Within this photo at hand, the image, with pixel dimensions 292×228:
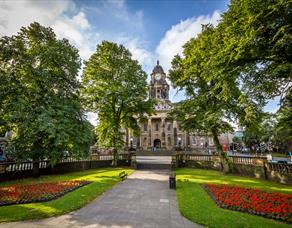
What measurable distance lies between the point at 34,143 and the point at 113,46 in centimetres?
1395

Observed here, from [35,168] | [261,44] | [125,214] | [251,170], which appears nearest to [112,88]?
[35,168]

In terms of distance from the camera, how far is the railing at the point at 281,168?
44.0 ft

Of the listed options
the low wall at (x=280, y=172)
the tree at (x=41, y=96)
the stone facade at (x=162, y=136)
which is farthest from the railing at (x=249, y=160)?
the stone facade at (x=162, y=136)

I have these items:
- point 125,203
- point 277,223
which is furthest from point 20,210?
point 277,223

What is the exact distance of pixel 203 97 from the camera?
18.0 metres

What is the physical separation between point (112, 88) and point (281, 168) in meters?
17.3

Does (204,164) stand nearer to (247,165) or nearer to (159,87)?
(247,165)

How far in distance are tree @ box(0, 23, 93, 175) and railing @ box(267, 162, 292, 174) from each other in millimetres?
15337

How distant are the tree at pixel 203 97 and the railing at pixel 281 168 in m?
3.91

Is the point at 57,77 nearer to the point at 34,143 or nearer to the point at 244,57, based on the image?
the point at 34,143

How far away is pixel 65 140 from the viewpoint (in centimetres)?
1238

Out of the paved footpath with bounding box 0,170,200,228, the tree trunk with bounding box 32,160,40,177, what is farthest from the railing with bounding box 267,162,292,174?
the tree trunk with bounding box 32,160,40,177

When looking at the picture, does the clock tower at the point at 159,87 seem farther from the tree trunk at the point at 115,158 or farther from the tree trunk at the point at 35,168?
the tree trunk at the point at 35,168

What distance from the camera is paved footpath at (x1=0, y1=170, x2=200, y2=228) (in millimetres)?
5871
